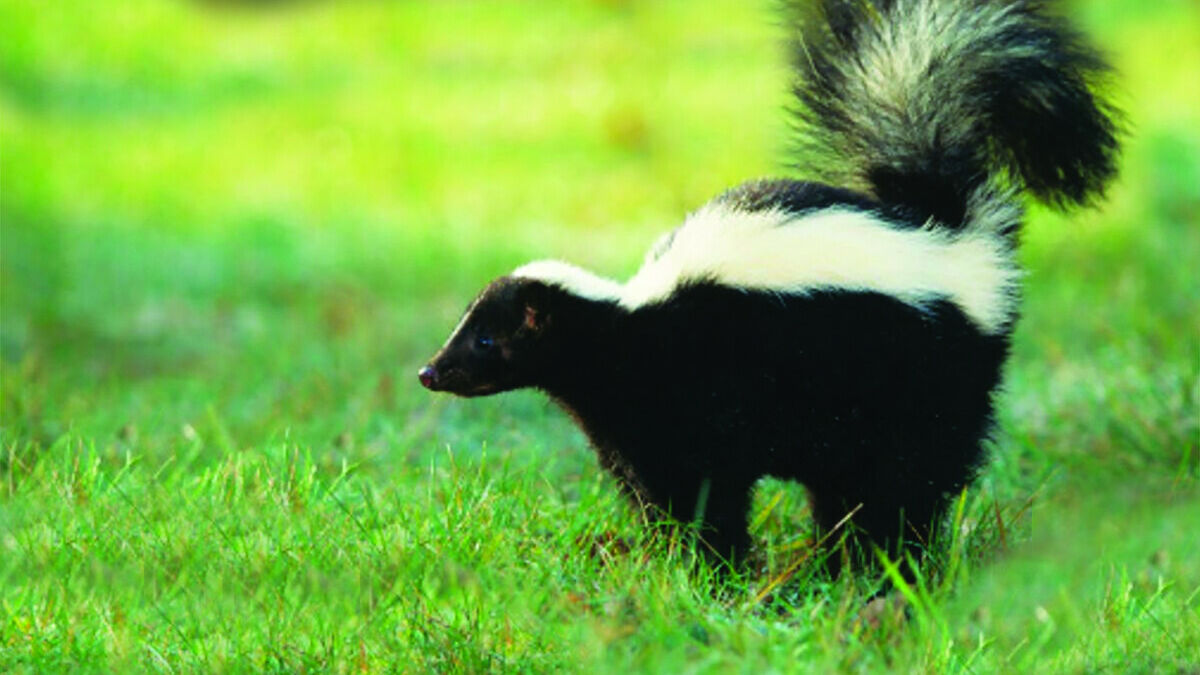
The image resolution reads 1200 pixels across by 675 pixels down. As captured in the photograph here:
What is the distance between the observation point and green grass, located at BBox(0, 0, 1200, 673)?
3.87 m

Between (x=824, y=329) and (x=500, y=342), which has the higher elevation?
(x=824, y=329)

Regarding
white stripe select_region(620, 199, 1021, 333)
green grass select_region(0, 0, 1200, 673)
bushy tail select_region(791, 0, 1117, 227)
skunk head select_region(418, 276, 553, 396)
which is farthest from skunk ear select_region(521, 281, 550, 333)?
bushy tail select_region(791, 0, 1117, 227)

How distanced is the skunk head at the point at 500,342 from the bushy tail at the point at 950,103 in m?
1.08

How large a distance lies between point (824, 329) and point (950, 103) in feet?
3.11

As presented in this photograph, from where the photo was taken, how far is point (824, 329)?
462cm

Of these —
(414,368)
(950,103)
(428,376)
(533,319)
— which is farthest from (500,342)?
(414,368)

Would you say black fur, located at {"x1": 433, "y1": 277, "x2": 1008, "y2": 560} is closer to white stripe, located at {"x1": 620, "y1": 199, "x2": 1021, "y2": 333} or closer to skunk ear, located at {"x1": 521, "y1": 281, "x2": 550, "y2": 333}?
white stripe, located at {"x1": 620, "y1": 199, "x2": 1021, "y2": 333}

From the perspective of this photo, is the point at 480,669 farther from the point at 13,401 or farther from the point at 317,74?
the point at 317,74

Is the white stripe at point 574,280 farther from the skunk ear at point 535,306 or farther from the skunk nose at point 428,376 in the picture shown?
the skunk nose at point 428,376

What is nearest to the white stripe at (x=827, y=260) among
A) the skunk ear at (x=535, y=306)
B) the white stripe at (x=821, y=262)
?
the white stripe at (x=821, y=262)

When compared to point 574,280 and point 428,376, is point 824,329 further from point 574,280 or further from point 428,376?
point 428,376

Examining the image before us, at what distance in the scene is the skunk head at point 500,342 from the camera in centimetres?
488

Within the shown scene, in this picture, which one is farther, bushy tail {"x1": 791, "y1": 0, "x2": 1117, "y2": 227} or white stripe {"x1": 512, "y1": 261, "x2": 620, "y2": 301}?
bushy tail {"x1": 791, "y1": 0, "x2": 1117, "y2": 227}

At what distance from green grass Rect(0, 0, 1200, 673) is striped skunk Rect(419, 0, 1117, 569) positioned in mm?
224
